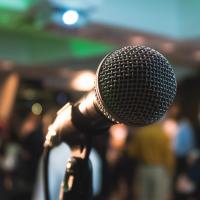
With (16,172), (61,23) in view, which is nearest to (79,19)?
(61,23)

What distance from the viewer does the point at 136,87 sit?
809 mm

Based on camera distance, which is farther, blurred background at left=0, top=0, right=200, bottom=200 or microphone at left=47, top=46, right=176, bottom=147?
blurred background at left=0, top=0, right=200, bottom=200

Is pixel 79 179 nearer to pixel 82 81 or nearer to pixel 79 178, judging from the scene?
pixel 79 178

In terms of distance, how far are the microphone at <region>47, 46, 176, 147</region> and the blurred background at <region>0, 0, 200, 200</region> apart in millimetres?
2370

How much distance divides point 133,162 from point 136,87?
5.38 m

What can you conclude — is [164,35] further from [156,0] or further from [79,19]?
[79,19]

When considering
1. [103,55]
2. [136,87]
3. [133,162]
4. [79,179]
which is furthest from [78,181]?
[103,55]

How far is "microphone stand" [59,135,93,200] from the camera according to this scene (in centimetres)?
101

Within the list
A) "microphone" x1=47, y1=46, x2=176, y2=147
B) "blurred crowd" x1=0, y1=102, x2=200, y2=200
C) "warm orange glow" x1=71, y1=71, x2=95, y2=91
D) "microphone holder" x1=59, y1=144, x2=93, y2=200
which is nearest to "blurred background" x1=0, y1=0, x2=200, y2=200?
"blurred crowd" x1=0, y1=102, x2=200, y2=200

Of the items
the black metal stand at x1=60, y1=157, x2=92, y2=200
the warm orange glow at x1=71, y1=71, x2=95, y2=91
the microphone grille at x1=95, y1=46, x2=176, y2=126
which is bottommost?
the black metal stand at x1=60, y1=157, x2=92, y2=200

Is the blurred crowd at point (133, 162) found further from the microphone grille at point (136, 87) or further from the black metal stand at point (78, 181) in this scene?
the microphone grille at point (136, 87)

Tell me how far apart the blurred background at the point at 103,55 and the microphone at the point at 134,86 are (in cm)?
237

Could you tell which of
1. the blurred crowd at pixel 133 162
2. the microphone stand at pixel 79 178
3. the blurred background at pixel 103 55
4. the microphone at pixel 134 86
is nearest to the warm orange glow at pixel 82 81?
the blurred background at pixel 103 55

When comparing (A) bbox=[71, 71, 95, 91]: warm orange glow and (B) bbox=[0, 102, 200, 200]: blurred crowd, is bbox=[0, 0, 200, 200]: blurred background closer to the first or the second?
(B) bbox=[0, 102, 200, 200]: blurred crowd
